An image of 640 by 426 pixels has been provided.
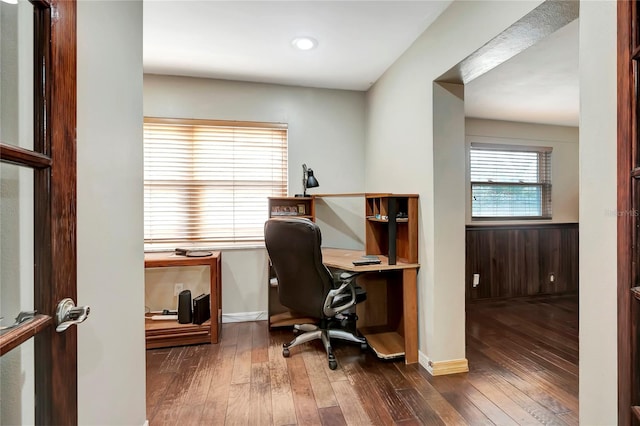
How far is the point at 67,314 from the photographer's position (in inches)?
27.8

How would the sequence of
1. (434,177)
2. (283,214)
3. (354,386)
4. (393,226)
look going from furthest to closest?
1. (283,214)
2. (393,226)
3. (434,177)
4. (354,386)

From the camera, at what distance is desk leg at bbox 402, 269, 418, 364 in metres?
2.31

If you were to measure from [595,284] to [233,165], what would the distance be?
3004mm

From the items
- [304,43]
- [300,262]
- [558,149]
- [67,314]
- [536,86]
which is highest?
[304,43]

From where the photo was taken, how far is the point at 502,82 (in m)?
2.84

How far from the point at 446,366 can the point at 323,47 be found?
2.65 meters

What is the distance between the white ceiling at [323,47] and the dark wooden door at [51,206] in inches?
62.4

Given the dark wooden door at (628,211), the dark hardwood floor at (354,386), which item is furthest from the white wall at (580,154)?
the dark hardwood floor at (354,386)

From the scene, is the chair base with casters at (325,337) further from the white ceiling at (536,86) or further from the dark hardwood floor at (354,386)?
the white ceiling at (536,86)

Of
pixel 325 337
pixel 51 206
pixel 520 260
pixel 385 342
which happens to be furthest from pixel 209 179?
pixel 520 260

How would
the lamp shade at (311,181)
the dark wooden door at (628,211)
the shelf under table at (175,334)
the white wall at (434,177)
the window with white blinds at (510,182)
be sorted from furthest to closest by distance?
the window with white blinds at (510,182), the lamp shade at (311,181), the shelf under table at (175,334), the white wall at (434,177), the dark wooden door at (628,211)

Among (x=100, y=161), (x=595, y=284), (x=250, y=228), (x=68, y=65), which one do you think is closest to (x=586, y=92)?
(x=595, y=284)

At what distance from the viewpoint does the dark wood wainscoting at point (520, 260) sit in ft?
12.3

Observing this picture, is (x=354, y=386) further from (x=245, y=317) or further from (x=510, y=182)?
(x=510, y=182)
